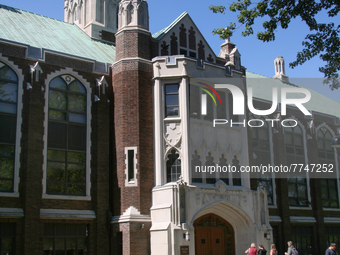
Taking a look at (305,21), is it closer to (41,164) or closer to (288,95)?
(41,164)

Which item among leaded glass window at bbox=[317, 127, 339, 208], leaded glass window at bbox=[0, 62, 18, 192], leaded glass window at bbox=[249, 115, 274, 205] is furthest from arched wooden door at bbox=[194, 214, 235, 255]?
leaded glass window at bbox=[317, 127, 339, 208]

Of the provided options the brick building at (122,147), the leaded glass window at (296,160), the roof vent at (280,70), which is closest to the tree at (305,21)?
the brick building at (122,147)

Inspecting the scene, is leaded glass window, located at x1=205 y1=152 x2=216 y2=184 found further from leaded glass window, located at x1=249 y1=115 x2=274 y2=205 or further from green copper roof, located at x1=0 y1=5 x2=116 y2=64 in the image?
green copper roof, located at x1=0 y1=5 x2=116 y2=64

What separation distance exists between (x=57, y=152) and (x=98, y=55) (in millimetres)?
7081

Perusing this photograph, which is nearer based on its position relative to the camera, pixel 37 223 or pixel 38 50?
pixel 37 223

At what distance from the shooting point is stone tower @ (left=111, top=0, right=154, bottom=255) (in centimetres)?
2158

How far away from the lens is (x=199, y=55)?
27.5 meters

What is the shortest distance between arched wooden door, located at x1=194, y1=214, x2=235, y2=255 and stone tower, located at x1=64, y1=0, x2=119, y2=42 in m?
14.8

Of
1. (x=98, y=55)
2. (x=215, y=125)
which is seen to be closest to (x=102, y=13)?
(x=98, y=55)

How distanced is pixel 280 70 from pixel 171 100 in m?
21.8

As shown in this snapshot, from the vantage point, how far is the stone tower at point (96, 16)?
32344 mm

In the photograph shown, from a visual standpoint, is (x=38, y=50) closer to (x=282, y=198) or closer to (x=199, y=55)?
(x=199, y=55)

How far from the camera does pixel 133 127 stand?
2295 centimetres

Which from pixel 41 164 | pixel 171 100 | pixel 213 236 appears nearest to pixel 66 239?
pixel 41 164
